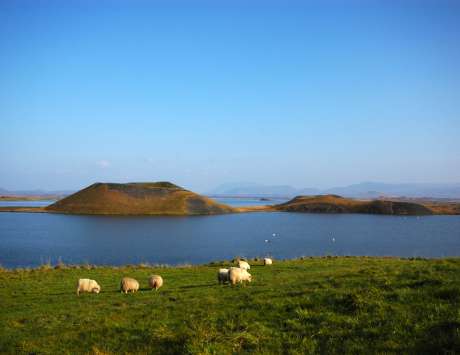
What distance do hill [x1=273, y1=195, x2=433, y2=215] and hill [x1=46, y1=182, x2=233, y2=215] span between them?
28115 millimetres

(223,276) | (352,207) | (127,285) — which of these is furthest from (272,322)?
(352,207)

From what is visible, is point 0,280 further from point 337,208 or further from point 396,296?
point 337,208

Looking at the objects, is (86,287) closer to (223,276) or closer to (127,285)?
(127,285)

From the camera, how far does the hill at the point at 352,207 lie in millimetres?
129000

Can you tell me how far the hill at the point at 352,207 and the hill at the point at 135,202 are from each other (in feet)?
92.2

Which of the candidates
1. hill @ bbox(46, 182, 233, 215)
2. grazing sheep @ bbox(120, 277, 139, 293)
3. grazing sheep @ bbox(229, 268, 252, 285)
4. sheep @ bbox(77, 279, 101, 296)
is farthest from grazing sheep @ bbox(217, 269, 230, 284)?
hill @ bbox(46, 182, 233, 215)

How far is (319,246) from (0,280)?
3773 cm

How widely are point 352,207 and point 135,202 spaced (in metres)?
74.1

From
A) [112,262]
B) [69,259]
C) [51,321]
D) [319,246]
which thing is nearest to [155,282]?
[51,321]

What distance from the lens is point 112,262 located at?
37750 mm

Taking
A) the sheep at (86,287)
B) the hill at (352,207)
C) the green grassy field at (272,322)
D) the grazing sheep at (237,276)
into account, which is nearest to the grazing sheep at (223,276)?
the grazing sheep at (237,276)

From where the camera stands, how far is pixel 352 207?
13862 centimetres

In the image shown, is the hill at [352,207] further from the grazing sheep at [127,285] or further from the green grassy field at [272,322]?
the green grassy field at [272,322]

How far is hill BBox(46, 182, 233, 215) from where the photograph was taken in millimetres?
119325
